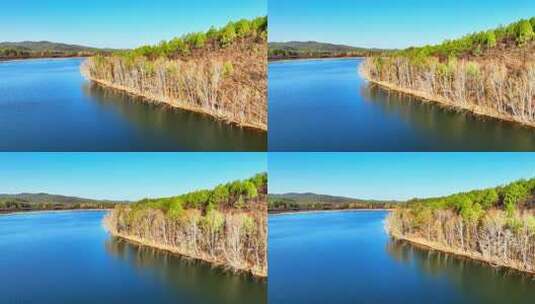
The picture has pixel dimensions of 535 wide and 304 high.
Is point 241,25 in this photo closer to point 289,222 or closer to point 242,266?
point 289,222

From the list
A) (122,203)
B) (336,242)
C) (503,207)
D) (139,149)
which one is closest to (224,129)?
(139,149)

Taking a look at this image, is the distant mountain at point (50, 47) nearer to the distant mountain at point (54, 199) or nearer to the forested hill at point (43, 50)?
the forested hill at point (43, 50)

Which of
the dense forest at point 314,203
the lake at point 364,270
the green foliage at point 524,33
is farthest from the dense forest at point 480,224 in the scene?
the green foliage at point 524,33

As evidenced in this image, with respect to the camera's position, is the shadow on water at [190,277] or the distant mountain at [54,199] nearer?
the shadow on water at [190,277]

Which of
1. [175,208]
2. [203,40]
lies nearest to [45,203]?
[175,208]

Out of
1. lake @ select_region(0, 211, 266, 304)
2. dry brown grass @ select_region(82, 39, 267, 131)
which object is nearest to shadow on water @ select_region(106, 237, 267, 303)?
lake @ select_region(0, 211, 266, 304)

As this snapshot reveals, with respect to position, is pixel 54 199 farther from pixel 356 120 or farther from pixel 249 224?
pixel 356 120
